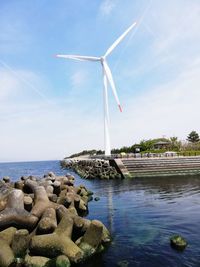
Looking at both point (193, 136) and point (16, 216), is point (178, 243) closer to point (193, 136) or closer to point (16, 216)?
point (16, 216)

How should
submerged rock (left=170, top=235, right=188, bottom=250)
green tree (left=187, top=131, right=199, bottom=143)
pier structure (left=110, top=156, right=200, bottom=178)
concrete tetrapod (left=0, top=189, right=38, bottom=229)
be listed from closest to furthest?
concrete tetrapod (left=0, top=189, right=38, bottom=229) → submerged rock (left=170, top=235, right=188, bottom=250) → pier structure (left=110, top=156, right=200, bottom=178) → green tree (left=187, top=131, right=199, bottom=143)

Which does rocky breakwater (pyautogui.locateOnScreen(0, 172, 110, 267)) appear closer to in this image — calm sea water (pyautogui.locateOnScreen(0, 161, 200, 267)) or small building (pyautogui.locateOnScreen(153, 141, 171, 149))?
calm sea water (pyautogui.locateOnScreen(0, 161, 200, 267))

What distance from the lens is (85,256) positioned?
13.4 meters

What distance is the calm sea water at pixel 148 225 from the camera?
13.5 m

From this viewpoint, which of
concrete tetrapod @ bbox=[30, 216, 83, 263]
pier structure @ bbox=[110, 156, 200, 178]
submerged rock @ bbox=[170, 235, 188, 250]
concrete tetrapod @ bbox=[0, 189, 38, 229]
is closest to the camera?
concrete tetrapod @ bbox=[30, 216, 83, 263]

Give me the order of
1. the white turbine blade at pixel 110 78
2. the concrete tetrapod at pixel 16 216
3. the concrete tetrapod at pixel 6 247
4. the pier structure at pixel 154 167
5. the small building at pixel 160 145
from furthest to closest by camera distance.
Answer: the small building at pixel 160 145 < the white turbine blade at pixel 110 78 < the pier structure at pixel 154 167 < the concrete tetrapod at pixel 16 216 < the concrete tetrapod at pixel 6 247

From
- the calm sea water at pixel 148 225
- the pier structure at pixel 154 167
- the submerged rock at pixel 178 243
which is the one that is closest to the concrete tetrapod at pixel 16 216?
the calm sea water at pixel 148 225

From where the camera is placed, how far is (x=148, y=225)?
758 inches

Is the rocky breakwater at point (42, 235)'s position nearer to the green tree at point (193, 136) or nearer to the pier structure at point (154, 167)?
the pier structure at point (154, 167)

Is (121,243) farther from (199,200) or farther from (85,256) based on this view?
(199,200)

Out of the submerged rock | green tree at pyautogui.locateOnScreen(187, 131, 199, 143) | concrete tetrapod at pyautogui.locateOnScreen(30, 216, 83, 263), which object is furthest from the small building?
concrete tetrapod at pyautogui.locateOnScreen(30, 216, 83, 263)

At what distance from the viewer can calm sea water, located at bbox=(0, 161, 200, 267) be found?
1351cm

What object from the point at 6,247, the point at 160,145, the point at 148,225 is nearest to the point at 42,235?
the point at 6,247

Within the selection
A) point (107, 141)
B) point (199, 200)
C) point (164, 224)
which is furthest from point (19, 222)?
point (107, 141)
